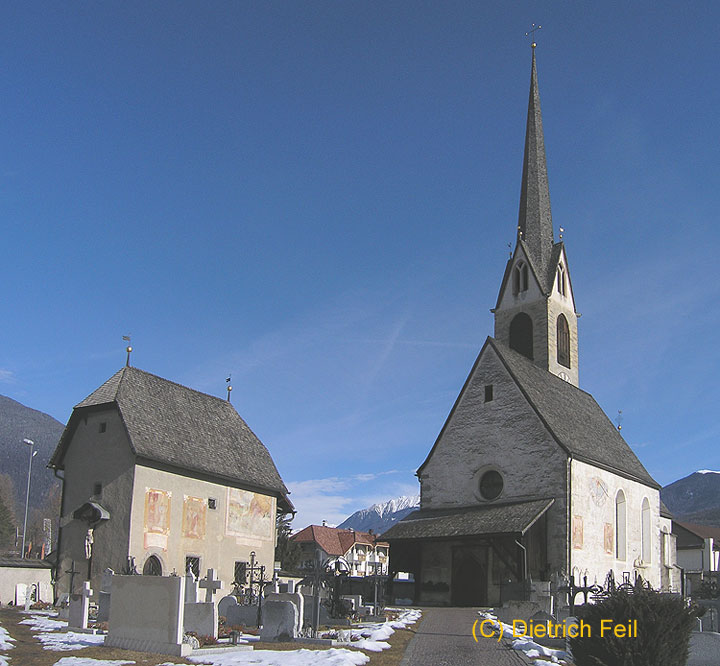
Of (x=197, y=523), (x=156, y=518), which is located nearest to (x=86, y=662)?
(x=156, y=518)

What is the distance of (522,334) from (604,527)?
13.0 metres

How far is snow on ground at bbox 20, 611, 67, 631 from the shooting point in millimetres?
18803

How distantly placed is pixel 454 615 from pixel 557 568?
27.4 feet

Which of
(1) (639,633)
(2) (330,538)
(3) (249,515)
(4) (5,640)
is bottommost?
(2) (330,538)

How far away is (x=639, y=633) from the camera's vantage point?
12938mm

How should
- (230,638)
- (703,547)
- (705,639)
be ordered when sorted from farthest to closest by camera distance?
(703,547) → (230,638) → (705,639)

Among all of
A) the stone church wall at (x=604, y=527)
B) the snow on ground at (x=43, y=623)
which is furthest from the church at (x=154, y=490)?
the stone church wall at (x=604, y=527)

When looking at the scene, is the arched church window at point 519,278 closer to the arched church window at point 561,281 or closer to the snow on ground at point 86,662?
the arched church window at point 561,281

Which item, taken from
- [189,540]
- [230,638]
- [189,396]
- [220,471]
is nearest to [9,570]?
[189,540]

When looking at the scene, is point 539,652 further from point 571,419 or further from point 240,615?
point 571,419

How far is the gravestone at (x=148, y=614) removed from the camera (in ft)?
48.7

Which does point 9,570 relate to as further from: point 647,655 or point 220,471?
point 647,655

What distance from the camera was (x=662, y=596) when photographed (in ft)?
44.7

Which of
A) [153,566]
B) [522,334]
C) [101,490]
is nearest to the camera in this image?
[153,566]
